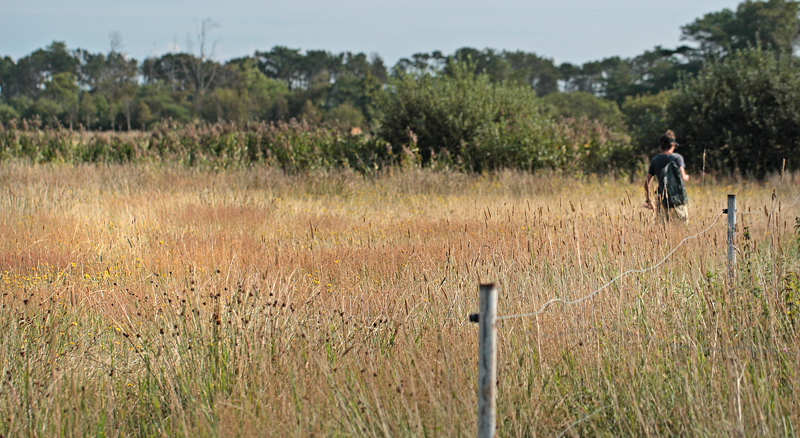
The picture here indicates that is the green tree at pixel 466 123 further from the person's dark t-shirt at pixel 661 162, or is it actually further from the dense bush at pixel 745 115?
the person's dark t-shirt at pixel 661 162

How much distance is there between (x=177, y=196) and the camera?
962 centimetres

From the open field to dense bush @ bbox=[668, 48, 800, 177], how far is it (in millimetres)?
9650

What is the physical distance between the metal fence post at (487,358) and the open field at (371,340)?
0.52m

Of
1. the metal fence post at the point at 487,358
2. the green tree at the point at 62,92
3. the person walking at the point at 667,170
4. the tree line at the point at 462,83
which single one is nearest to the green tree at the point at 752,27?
the tree line at the point at 462,83

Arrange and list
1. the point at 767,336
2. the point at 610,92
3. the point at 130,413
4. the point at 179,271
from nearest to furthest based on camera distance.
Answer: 1. the point at 130,413
2. the point at 767,336
3. the point at 179,271
4. the point at 610,92

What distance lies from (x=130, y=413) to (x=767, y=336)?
3502mm

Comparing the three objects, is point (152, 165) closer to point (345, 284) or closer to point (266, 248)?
point (266, 248)

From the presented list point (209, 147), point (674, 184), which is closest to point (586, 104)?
point (209, 147)

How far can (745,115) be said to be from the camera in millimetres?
14141

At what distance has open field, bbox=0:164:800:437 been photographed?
263 cm

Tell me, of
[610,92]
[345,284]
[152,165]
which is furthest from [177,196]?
[610,92]

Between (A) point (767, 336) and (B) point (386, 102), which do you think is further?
(B) point (386, 102)

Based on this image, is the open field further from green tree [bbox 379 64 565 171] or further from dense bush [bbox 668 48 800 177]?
dense bush [bbox 668 48 800 177]

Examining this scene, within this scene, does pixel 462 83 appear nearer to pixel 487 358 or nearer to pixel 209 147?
pixel 209 147
